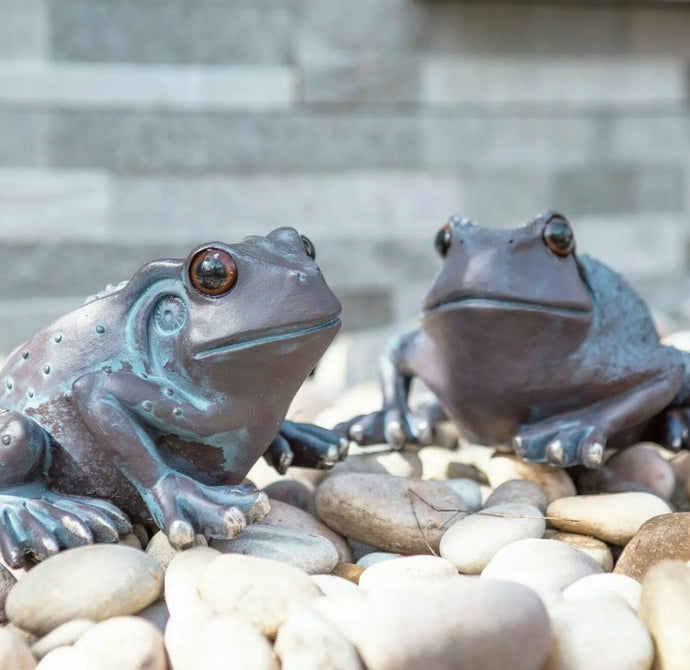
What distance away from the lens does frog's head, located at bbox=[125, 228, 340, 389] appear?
1600 mm

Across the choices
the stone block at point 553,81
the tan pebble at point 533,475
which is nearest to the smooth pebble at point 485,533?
the tan pebble at point 533,475

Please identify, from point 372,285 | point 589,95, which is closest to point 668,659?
point 372,285

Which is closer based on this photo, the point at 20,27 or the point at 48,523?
the point at 48,523

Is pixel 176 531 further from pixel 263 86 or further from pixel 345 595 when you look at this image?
pixel 263 86

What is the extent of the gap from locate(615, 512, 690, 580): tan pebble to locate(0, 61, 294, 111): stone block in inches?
124

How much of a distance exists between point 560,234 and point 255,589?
3.36 ft

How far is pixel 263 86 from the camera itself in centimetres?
444

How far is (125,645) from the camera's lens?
136 cm

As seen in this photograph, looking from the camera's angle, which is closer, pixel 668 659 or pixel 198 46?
pixel 668 659

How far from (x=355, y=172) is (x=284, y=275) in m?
3.05

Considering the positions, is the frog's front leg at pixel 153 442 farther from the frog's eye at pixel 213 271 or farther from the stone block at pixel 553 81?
the stone block at pixel 553 81

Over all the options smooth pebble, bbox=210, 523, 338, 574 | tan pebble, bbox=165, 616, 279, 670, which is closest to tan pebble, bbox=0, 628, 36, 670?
tan pebble, bbox=165, 616, 279, 670

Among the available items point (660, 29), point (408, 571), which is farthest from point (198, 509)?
point (660, 29)

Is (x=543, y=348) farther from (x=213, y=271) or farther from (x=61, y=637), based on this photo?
(x=61, y=637)
